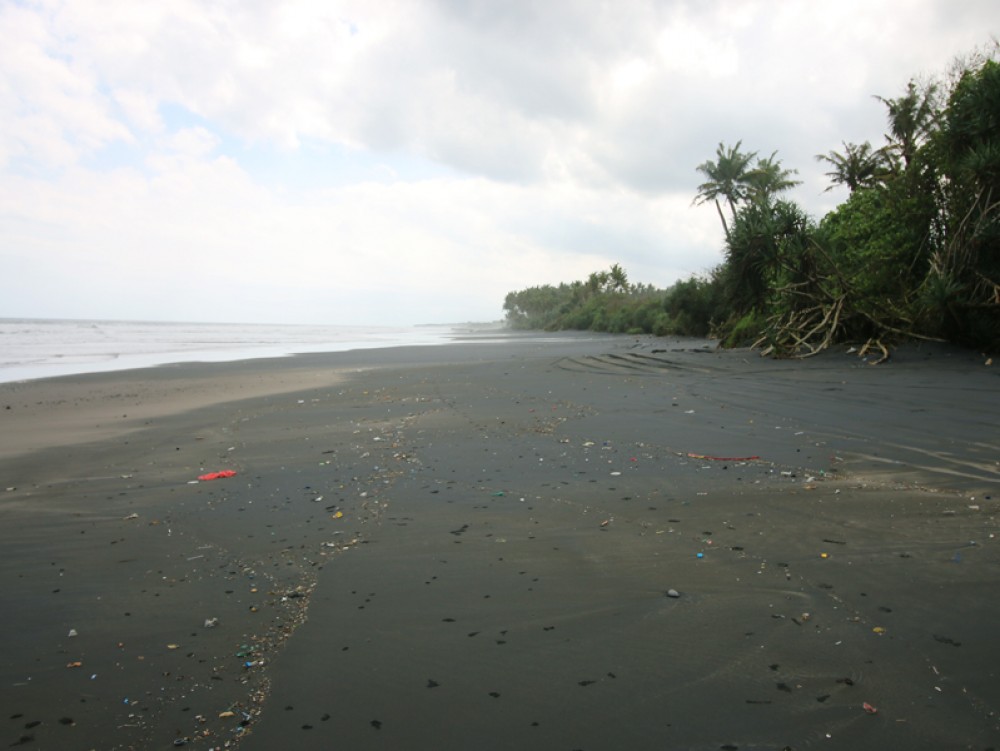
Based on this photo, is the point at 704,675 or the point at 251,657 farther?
the point at 251,657

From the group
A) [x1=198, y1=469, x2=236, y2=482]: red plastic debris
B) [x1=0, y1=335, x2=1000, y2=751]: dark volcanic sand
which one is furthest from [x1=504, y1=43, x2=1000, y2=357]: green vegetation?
[x1=198, y1=469, x2=236, y2=482]: red plastic debris

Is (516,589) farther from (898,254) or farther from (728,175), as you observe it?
(728,175)

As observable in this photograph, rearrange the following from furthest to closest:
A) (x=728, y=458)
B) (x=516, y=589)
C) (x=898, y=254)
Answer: (x=898, y=254)
(x=728, y=458)
(x=516, y=589)

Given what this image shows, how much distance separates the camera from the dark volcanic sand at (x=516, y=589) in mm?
2180

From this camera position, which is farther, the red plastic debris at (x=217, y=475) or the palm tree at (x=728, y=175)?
the palm tree at (x=728, y=175)

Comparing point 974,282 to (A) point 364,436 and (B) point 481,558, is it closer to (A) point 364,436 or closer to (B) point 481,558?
(A) point 364,436

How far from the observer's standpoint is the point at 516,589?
321 cm

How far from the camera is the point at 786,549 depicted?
352cm

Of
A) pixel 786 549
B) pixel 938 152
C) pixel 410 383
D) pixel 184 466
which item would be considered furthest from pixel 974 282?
pixel 184 466

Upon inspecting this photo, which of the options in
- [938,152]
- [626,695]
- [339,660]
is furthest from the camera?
[938,152]

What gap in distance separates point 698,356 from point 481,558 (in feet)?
48.4

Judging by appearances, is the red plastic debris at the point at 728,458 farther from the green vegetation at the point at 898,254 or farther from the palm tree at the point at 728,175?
the palm tree at the point at 728,175

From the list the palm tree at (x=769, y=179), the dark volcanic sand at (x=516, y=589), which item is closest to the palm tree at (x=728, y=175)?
the palm tree at (x=769, y=179)

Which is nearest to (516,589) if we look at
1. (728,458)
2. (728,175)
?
(728,458)
